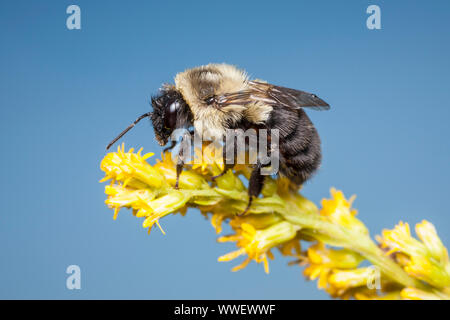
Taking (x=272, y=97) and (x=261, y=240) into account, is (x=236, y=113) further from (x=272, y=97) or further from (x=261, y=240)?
(x=261, y=240)

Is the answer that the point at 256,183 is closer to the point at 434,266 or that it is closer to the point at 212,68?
the point at 212,68

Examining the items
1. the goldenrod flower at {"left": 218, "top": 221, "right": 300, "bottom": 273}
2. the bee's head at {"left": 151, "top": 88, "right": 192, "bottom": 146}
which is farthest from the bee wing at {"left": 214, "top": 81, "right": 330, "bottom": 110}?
the goldenrod flower at {"left": 218, "top": 221, "right": 300, "bottom": 273}

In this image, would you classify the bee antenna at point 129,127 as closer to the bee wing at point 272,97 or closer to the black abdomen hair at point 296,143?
the bee wing at point 272,97

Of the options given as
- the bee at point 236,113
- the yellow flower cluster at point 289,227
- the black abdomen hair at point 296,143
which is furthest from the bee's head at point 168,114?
the black abdomen hair at point 296,143

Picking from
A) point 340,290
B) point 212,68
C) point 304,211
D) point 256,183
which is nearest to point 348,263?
point 340,290

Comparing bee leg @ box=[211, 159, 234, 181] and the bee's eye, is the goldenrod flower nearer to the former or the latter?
bee leg @ box=[211, 159, 234, 181]

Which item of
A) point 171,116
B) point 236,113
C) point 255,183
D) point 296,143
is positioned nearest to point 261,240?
point 255,183
